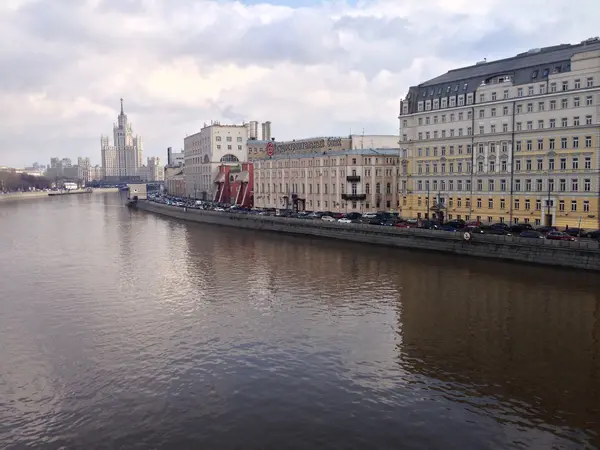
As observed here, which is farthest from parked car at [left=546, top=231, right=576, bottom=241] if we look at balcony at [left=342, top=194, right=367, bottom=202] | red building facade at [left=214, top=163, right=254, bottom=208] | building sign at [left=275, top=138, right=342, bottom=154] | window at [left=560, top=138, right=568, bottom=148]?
red building facade at [left=214, top=163, right=254, bottom=208]

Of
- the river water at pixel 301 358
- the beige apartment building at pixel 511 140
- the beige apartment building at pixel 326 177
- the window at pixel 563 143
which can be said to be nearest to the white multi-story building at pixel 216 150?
the beige apartment building at pixel 326 177

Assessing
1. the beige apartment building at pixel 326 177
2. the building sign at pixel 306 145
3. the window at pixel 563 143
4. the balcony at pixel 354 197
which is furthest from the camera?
the building sign at pixel 306 145

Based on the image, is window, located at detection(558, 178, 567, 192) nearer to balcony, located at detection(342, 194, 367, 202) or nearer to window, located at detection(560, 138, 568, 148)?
window, located at detection(560, 138, 568, 148)

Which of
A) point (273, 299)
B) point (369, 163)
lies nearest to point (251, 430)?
point (273, 299)

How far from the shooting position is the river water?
15328 millimetres

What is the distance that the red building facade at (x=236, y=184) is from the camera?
Answer: 89375 millimetres

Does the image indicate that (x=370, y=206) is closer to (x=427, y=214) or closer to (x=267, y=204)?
(x=427, y=214)

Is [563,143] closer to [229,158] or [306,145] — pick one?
[306,145]

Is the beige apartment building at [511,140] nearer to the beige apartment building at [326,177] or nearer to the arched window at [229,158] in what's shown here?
the beige apartment building at [326,177]

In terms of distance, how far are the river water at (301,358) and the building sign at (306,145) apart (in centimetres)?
3775

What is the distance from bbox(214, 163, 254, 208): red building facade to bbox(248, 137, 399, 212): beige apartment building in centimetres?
287

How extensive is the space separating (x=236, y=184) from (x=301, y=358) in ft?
255

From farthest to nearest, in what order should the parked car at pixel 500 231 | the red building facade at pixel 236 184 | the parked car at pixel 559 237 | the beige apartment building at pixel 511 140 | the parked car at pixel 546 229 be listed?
1. the red building facade at pixel 236 184
2. the parked car at pixel 500 231
3. the beige apartment building at pixel 511 140
4. the parked car at pixel 546 229
5. the parked car at pixel 559 237

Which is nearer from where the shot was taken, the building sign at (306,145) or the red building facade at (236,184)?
the building sign at (306,145)
